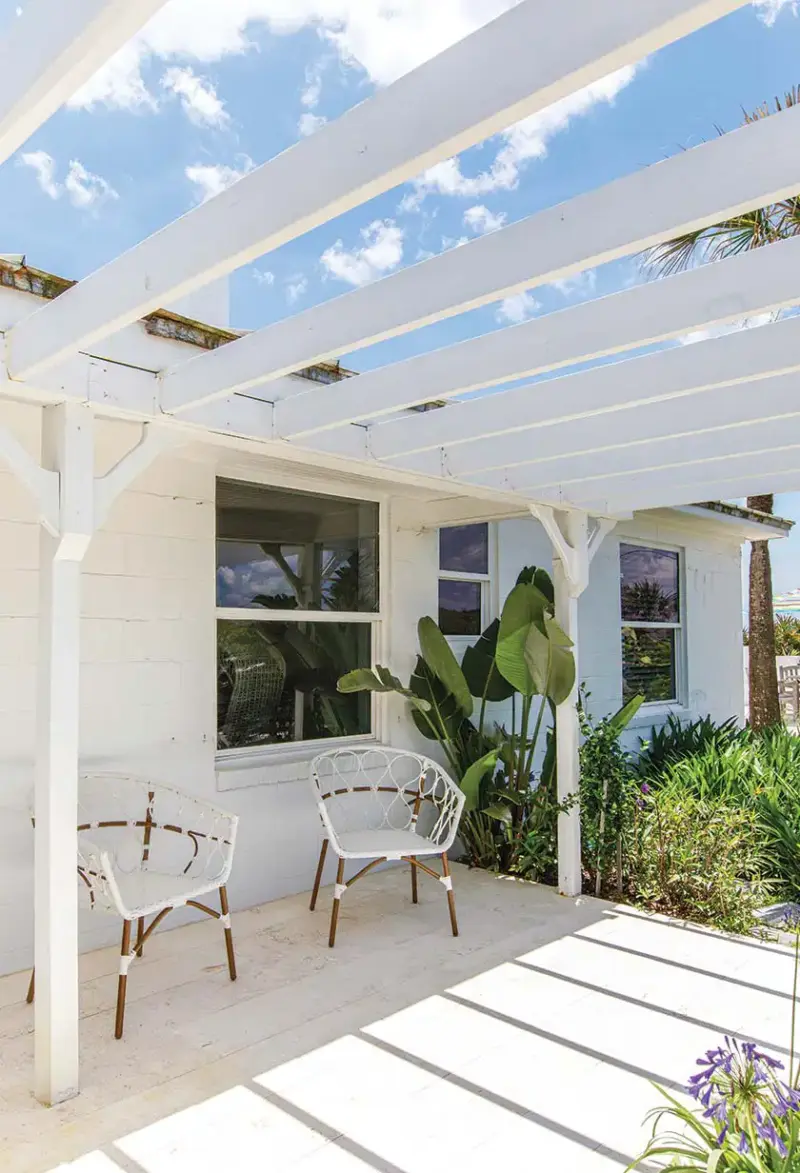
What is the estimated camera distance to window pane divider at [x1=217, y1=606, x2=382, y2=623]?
202 inches

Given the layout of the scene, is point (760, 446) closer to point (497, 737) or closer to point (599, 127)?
point (497, 737)

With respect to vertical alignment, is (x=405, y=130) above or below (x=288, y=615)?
above

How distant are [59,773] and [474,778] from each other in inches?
123

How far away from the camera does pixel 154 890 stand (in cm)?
378

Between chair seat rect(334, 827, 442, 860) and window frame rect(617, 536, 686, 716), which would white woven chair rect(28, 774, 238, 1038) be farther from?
window frame rect(617, 536, 686, 716)

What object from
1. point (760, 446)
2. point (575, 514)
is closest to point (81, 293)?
point (760, 446)

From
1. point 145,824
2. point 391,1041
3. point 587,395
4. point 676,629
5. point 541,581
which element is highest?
point 587,395

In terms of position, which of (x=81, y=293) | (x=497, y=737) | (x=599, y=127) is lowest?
(x=497, y=737)

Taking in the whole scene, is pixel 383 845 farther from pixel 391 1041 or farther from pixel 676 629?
pixel 676 629

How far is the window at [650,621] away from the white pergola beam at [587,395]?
4.52 metres

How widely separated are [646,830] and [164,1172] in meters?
3.44

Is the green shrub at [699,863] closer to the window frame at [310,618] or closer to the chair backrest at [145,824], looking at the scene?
the window frame at [310,618]

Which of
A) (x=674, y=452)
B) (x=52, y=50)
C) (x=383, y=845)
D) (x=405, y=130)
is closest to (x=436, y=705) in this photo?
(x=383, y=845)

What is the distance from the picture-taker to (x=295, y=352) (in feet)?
8.99
